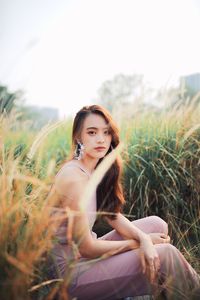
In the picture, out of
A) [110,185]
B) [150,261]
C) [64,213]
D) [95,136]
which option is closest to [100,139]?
[95,136]

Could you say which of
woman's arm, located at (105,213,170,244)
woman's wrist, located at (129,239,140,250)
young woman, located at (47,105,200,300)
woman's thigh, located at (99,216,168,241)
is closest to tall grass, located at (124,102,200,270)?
woman's thigh, located at (99,216,168,241)

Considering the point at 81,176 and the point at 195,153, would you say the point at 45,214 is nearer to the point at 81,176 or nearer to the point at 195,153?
the point at 81,176

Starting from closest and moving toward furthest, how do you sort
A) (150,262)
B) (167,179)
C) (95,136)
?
(150,262)
(95,136)
(167,179)

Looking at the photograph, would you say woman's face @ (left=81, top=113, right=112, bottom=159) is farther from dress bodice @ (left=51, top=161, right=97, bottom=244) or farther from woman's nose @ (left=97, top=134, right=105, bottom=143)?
dress bodice @ (left=51, top=161, right=97, bottom=244)

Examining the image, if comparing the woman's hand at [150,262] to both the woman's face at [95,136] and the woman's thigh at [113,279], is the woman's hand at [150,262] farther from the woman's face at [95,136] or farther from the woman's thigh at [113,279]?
the woman's face at [95,136]

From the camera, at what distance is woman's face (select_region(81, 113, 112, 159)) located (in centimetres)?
231

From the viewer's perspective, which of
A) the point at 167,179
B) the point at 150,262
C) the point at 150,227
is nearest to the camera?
the point at 150,262

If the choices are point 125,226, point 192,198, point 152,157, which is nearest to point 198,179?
point 192,198

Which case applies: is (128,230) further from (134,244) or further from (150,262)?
(150,262)

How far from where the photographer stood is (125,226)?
2.41 m

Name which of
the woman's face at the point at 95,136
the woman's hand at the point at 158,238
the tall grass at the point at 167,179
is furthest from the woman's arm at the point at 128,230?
the tall grass at the point at 167,179

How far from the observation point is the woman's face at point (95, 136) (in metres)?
2.31

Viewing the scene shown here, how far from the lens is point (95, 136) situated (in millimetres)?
2320

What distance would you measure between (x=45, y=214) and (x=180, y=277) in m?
0.73
